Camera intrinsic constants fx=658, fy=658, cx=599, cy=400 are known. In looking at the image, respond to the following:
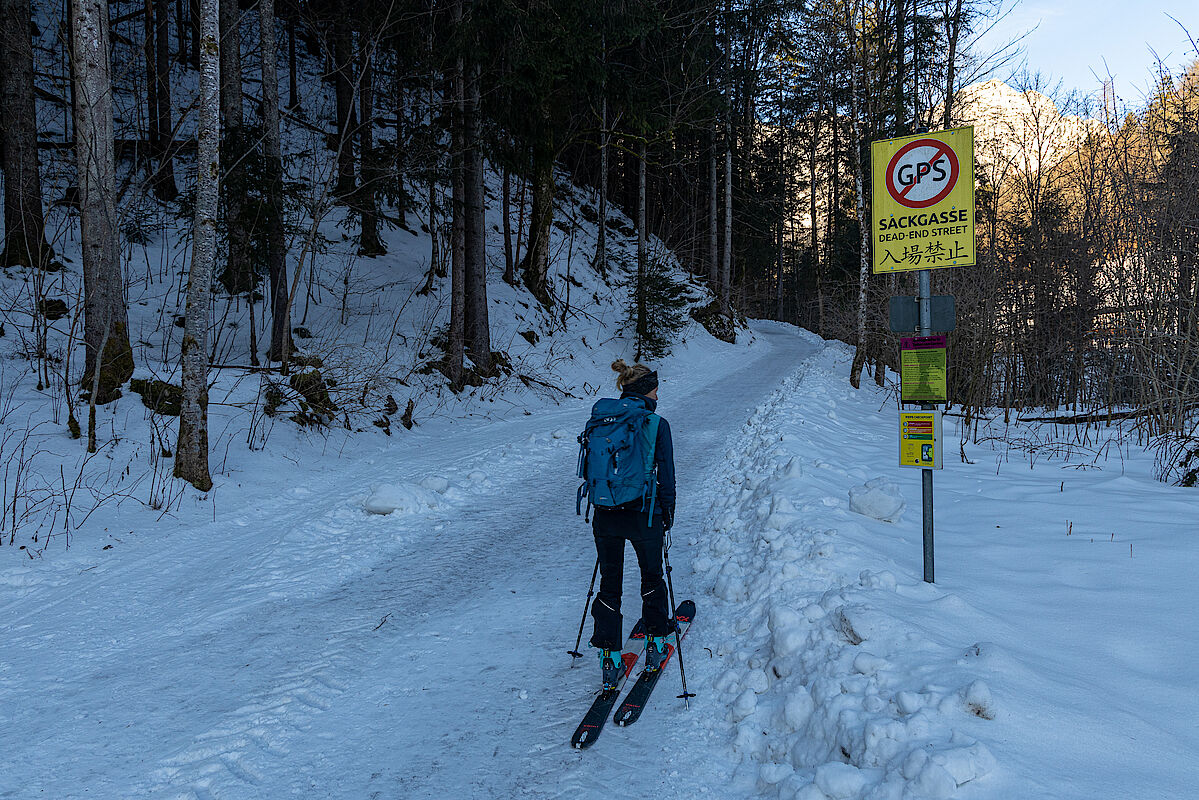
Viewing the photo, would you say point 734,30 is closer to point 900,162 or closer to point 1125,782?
point 900,162

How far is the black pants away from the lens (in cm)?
432

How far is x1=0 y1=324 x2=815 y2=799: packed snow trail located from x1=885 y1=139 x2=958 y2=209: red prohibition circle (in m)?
3.59

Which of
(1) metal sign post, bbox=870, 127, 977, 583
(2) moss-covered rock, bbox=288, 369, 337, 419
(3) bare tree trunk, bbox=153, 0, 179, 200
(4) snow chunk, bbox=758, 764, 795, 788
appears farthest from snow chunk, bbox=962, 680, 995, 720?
(3) bare tree trunk, bbox=153, 0, 179, 200

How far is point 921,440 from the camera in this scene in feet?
16.1

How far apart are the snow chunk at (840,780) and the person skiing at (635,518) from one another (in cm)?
149

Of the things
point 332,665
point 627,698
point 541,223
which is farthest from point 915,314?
point 541,223

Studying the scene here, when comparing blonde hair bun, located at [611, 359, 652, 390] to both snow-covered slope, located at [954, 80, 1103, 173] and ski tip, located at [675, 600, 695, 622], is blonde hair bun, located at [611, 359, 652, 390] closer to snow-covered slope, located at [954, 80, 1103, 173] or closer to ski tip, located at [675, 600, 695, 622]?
ski tip, located at [675, 600, 695, 622]

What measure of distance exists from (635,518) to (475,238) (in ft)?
44.1

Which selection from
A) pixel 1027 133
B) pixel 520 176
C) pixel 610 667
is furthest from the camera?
pixel 520 176

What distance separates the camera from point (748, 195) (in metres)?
38.6

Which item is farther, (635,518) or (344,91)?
(344,91)

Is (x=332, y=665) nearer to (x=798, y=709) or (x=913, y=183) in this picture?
(x=798, y=709)

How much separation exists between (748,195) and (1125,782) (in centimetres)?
3883

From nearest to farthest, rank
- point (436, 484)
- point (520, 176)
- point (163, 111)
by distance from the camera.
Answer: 1. point (436, 484)
2. point (520, 176)
3. point (163, 111)
